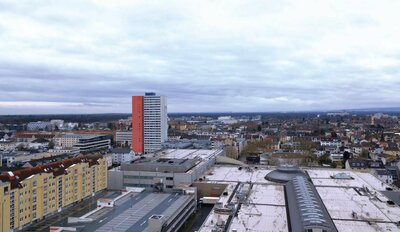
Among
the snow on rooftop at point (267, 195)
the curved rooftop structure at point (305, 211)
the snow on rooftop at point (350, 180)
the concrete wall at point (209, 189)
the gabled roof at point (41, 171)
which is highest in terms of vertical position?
the gabled roof at point (41, 171)

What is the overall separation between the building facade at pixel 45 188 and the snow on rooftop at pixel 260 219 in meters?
13.0

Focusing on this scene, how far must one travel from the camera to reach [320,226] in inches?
719

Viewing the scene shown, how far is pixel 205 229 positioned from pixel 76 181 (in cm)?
1390

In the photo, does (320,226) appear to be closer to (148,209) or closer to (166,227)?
(166,227)

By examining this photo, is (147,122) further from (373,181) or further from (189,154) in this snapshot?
(373,181)

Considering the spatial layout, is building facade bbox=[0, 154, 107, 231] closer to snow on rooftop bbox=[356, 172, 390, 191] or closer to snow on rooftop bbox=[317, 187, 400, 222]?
snow on rooftop bbox=[317, 187, 400, 222]

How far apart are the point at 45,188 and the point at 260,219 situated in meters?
14.5

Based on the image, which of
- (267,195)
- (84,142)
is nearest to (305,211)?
(267,195)

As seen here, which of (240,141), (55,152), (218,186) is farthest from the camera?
(240,141)

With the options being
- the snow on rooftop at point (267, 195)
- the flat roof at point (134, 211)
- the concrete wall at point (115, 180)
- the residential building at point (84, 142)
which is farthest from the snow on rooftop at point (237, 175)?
the residential building at point (84, 142)

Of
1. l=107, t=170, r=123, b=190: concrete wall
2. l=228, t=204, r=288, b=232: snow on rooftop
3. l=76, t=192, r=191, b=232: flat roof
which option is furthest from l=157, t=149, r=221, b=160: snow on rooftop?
l=228, t=204, r=288, b=232: snow on rooftop

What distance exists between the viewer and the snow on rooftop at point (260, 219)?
1989 cm

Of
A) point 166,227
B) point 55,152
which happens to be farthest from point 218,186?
point 55,152

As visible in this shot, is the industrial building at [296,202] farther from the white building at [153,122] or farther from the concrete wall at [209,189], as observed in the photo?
the white building at [153,122]
